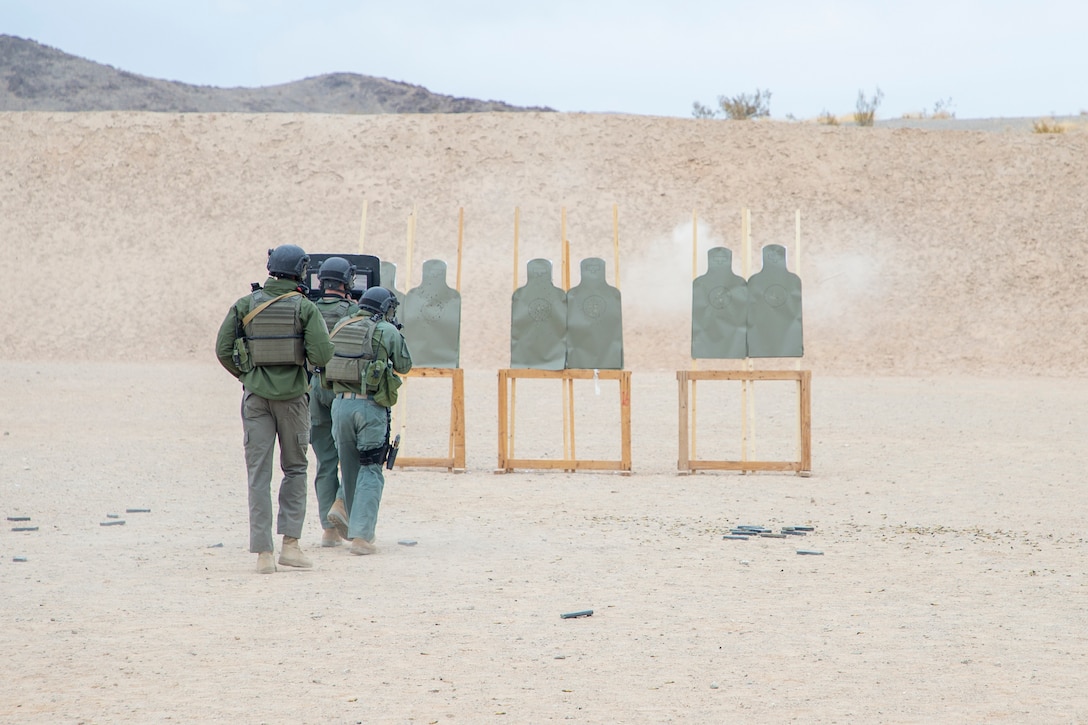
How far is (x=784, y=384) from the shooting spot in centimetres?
2288

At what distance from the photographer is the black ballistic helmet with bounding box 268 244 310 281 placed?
659cm

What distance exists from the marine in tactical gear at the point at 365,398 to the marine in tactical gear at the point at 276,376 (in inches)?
20.7

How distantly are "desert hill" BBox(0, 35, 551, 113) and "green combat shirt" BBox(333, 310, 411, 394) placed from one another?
5031 centimetres

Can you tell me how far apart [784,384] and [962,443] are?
9086 millimetres

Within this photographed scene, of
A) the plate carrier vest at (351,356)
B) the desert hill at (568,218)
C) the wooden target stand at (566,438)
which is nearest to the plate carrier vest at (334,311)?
the plate carrier vest at (351,356)

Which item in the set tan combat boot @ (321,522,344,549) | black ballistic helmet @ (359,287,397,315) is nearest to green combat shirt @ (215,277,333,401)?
black ballistic helmet @ (359,287,397,315)

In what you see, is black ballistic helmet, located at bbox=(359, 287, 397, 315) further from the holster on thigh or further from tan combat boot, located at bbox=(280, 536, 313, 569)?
tan combat boot, located at bbox=(280, 536, 313, 569)

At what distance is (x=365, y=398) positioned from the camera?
721 centimetres

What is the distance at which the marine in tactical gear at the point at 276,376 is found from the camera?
648 cm

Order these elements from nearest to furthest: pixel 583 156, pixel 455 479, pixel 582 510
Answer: pixel 582 510, pixel 455 479, pixel 583 156

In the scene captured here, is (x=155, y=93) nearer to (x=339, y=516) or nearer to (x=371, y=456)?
(x=339, y=516)

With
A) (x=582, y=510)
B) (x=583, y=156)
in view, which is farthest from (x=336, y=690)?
(x=583, y=156)

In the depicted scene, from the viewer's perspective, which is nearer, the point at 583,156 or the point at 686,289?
the point at 686,289

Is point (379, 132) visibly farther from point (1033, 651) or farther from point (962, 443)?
point (1033, 651)
